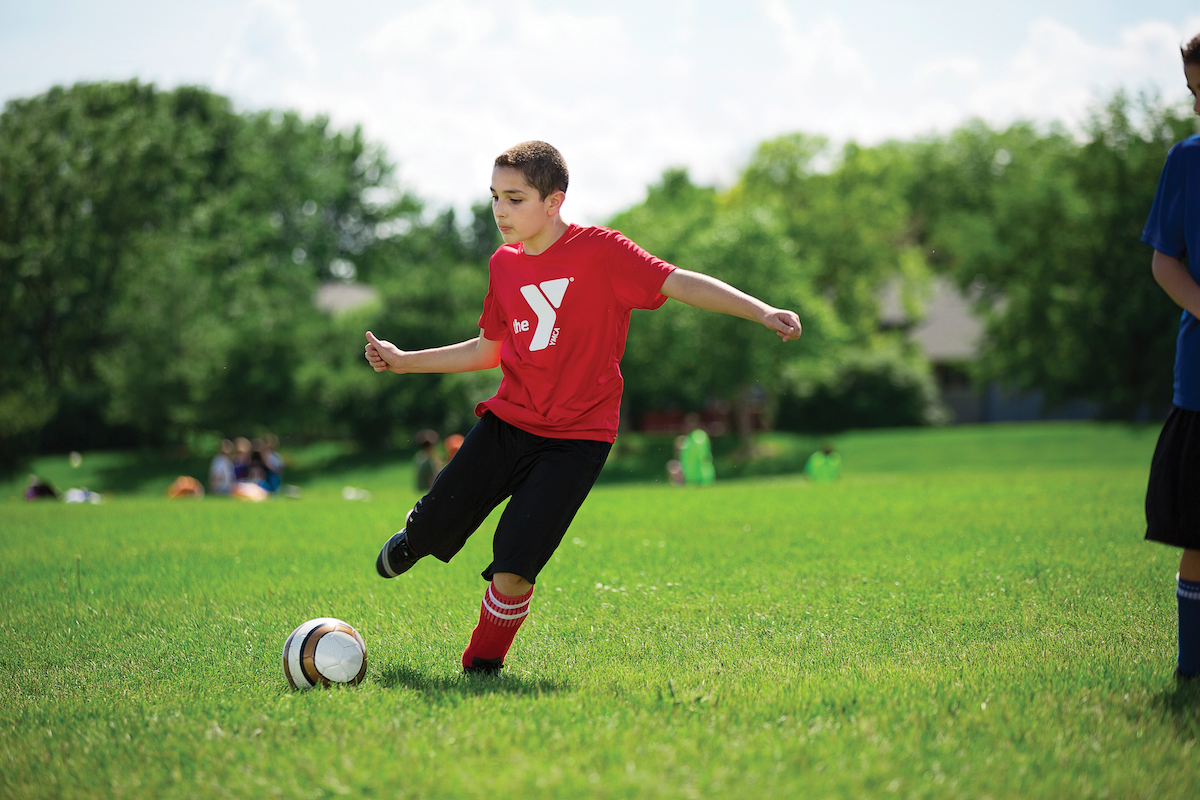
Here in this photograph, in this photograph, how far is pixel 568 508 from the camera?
4.58 metres

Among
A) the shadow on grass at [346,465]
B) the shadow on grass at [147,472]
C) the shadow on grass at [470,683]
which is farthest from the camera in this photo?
the shadow on grass at [346,465]

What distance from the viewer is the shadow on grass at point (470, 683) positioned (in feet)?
13.9

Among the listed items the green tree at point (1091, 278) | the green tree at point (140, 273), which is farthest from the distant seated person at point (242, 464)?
the green tree at point (1091, 278)

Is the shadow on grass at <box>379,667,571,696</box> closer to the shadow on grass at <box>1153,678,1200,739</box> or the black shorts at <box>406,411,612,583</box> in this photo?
the black shorts at <box>406,411,612,583</box>

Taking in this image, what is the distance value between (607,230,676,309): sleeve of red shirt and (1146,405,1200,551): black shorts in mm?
2294

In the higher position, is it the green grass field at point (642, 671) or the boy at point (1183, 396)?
the boy at point (1183, 396)

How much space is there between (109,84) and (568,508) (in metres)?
54.5

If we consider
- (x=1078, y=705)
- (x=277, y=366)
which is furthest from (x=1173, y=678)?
(x=277, y=366)

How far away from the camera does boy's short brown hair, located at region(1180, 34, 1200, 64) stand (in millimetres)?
4004

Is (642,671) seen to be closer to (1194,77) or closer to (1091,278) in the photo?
(1194,77)

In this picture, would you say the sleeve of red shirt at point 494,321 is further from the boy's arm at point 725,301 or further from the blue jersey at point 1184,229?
the blue jersey at point 1184,229

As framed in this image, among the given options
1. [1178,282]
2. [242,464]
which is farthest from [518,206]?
[242,464]

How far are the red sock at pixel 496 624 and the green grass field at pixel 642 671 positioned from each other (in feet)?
0.54

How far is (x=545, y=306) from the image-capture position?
Answer: 15.4 ft
